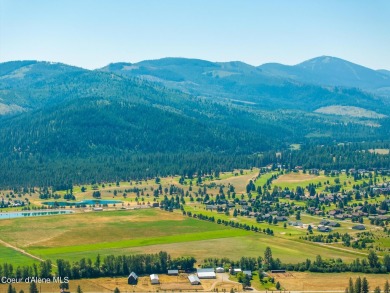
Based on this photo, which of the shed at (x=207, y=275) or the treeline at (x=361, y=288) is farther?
the shed at (x=207, y=275)

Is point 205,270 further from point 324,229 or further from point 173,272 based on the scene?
point 324,229

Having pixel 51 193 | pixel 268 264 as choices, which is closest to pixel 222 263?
pixel 268 264

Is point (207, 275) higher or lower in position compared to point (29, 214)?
lower

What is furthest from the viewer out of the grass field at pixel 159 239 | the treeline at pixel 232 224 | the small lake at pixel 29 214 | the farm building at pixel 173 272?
the small lake at pixel 29 214

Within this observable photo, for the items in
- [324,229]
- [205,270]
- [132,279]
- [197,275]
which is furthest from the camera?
[324,229]

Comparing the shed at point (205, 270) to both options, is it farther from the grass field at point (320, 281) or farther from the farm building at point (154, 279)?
the grass field at point (320, 281)

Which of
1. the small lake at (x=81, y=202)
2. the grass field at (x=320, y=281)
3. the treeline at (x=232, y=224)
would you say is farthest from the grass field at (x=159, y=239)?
the small lake at (x=81, y=202)

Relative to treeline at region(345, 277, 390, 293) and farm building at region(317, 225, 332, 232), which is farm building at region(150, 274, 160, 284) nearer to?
treeline at region(345, 277, 390, 293)

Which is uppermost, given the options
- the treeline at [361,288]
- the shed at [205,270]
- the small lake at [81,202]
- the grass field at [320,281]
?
the small lake at [81,202]

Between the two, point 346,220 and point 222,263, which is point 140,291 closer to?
point 222,263

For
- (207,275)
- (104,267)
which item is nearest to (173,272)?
(207,275)
